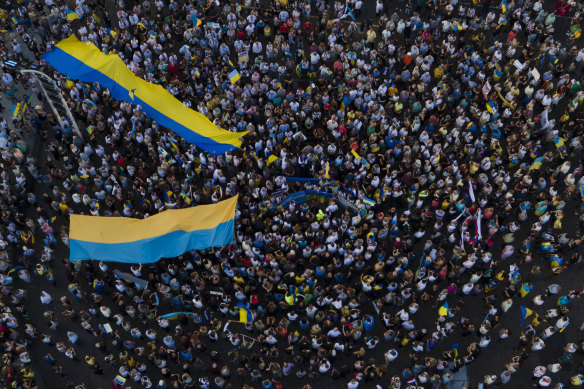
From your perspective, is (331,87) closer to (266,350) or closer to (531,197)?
(531,197)

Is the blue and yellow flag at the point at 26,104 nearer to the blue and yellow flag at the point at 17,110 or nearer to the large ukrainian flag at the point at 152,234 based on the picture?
the blue and yellow flag at the point at 17,110

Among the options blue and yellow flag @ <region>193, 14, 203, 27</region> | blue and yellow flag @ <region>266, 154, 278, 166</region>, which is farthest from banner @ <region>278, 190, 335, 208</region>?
blue and yellow flag @ <region>193, 14, 203, 27</region>

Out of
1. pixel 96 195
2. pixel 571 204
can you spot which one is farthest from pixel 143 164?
pixel 571 204

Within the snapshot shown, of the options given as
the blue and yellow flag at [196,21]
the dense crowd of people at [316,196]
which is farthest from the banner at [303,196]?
the blue and yellow flag at [196,21]

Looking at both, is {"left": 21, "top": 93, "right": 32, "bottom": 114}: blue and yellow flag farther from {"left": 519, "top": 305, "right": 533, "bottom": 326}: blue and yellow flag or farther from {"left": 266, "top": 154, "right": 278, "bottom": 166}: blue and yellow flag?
{"left": 519, "top": 305, "right": 533, "bottom": 326}: blue and yellow flag

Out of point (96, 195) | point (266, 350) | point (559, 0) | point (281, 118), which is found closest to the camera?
point (266, 350)

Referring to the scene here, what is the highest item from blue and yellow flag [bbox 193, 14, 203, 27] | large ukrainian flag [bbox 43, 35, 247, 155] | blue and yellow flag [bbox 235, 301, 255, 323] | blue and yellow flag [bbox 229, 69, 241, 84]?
blue and yellow flag [bbox 193, 14, 203, 27]

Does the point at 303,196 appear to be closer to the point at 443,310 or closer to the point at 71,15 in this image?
the point at 443,310
